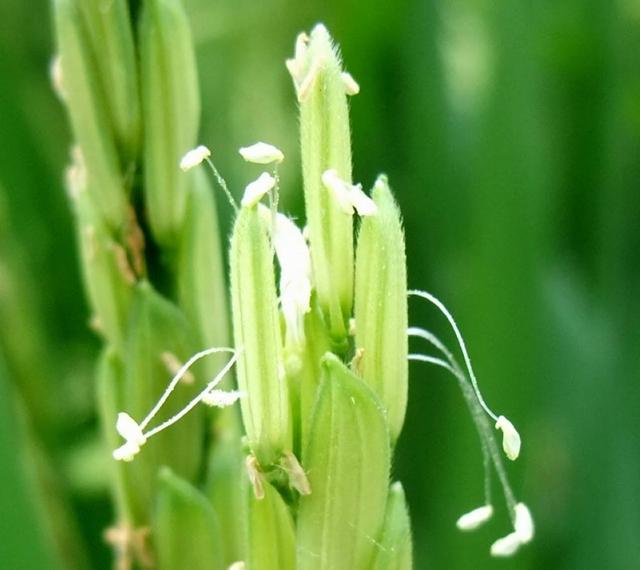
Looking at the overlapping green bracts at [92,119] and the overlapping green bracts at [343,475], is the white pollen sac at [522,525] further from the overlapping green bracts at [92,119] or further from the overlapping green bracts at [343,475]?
the overlapping green bracts at [92,119]

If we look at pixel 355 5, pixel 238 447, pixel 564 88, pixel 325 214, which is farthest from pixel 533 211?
pixel 325 214

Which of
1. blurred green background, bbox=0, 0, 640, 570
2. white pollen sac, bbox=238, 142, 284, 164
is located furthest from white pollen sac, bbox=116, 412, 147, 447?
blurred green background, bbox=0, 0, 640, 570

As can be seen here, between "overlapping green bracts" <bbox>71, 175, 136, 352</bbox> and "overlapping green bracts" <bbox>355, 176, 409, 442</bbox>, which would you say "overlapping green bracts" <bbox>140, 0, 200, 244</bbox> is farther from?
"overlapping green bracts" <bbox>355, 176, 409, 442</bbox>

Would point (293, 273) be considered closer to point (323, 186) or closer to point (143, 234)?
point (323, 186)

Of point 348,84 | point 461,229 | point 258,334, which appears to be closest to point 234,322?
point 258,334

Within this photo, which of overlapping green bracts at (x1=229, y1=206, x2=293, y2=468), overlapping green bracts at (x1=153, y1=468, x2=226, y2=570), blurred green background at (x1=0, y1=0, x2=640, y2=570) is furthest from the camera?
blurred green background at (x1=0, y1=0, x2=640, y2=570)

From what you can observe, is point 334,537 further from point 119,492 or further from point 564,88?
point 564,88
